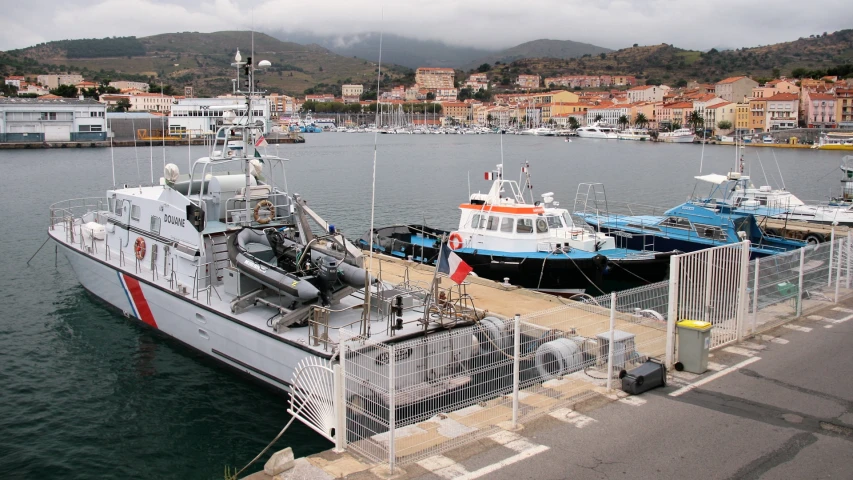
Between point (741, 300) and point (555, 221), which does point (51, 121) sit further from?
point (741, 300)

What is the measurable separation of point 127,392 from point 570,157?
3276 inches

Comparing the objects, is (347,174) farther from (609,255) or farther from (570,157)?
(609,255)

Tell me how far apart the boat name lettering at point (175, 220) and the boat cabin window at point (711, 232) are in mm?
18083

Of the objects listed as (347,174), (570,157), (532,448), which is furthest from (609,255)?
(570,157)

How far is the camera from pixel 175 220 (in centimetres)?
1583

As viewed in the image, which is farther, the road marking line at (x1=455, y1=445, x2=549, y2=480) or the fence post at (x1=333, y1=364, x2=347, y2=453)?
the fence post at (x1=333, y1=364, x2=347, y2=453)

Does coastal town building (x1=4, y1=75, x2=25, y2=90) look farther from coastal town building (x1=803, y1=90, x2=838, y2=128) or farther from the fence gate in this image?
the fence gate

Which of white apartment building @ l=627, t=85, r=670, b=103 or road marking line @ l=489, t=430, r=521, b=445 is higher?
white apartment building @ l=627, t=85, r=670, b=103

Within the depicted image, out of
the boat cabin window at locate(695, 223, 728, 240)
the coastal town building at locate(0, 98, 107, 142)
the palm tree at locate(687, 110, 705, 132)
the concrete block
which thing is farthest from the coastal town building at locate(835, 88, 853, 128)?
the concrete block

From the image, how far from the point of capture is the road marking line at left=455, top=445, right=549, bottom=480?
706cm

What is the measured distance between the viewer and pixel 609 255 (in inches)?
864

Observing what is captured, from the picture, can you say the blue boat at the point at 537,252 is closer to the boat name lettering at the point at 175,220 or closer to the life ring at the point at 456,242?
the life ring at the point at 456,242

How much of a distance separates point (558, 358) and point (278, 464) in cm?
494

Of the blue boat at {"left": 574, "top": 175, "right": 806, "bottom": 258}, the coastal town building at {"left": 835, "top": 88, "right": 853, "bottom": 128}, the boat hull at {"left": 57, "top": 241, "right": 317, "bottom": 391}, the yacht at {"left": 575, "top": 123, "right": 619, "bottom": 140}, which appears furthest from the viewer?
the yacht at {"left": 575, "top": 123, "right": 619, "bottom": 140}
